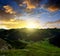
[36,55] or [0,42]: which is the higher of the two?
[0,42]

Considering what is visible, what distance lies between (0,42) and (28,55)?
41191mm

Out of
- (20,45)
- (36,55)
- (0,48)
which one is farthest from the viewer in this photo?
(20,45)

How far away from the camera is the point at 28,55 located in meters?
130

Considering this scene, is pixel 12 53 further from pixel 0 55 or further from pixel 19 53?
pixel 0 55

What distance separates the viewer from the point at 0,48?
15588 cm

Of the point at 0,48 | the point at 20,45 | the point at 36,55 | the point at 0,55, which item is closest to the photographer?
the point at 0,55

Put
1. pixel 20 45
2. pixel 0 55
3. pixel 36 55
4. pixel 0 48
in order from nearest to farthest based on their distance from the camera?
pixel 0 55 < pixel 36 55 < pixel 0 48 < pixel 20 45

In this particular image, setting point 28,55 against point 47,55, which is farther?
point 47,55

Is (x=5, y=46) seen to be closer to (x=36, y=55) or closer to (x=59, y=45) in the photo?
(x=36, y=55)

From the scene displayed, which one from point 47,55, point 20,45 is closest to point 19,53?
point 47,55

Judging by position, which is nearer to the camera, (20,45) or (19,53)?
(19,53)

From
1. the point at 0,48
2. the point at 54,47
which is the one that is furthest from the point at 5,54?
the point at 54,47

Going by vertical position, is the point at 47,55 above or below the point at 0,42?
below

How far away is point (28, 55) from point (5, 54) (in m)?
17.9
